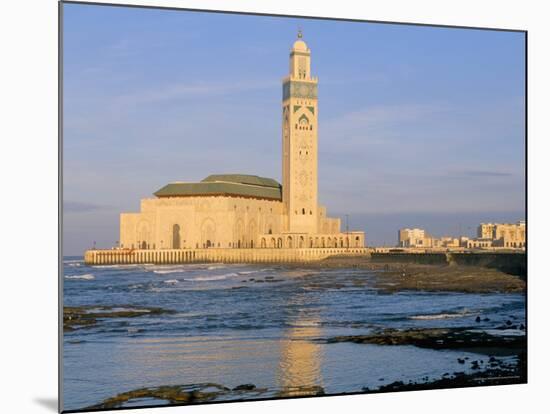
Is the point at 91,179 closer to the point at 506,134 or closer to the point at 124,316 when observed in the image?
the point at 124,316

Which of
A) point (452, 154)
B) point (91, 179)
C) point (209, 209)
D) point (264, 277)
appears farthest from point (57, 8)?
point (452, 154)

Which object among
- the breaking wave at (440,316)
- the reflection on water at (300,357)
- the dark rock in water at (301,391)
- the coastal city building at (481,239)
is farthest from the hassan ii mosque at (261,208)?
the dark rock in water at (301,391)

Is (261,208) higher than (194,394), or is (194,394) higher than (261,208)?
(261,208)

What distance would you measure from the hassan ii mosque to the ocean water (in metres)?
0.27

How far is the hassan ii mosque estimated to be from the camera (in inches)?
348

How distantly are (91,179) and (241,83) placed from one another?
1.58 m

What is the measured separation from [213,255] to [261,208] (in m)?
0.93

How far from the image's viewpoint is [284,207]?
9.88 meters

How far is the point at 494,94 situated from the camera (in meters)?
9.52

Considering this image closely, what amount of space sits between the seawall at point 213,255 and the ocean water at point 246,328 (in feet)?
0.23

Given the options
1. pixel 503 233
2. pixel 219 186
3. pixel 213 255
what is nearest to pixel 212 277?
pixel 213 255

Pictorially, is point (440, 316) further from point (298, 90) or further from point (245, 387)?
point (298, 90)

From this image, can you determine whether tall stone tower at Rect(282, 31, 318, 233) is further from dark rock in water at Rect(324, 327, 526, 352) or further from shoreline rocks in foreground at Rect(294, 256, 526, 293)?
dark rock in water at Rect(324, 327, 526, 352)

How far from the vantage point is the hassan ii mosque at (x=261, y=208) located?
29.0ft
